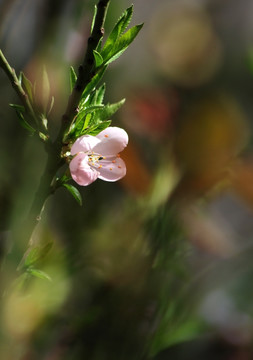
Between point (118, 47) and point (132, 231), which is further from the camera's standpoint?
point (132, 231)

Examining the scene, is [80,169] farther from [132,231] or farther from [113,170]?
[132,231]

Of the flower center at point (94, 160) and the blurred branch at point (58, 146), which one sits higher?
the blurred branch at point (58, 146)

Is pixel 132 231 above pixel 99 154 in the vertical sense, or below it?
below

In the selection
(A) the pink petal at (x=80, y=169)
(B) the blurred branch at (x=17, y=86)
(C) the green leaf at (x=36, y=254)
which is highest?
(B) the blurred branch at (x=17, y=86)

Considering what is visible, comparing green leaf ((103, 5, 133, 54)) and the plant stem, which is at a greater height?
green leaf ((103, 5, 133, 54))

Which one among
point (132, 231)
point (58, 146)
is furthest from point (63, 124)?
point (132, 231)
